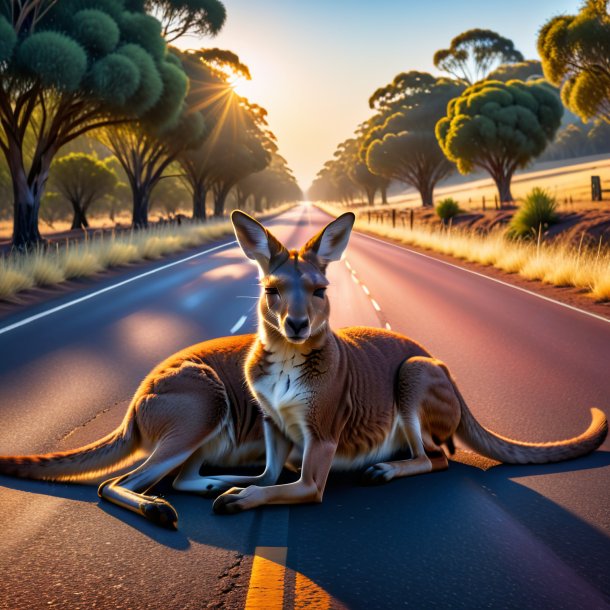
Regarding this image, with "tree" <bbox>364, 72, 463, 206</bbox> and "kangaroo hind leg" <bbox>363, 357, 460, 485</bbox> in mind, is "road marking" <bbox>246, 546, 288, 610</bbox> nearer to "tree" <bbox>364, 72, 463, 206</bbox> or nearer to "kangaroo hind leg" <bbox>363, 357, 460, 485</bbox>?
"kangaroo hind leg" <bbox>363, 357, 460, 485</bbox>

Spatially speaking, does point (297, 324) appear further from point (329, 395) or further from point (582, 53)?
point (582, 53)

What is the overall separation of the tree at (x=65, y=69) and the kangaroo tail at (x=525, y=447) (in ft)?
61.8

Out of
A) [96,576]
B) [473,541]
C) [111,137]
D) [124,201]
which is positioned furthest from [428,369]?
[124,201]

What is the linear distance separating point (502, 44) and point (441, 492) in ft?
237

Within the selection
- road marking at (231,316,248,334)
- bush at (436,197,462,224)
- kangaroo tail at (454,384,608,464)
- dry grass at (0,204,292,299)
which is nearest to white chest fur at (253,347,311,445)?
kangaroo tail at (454,384,608,464)

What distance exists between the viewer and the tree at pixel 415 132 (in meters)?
64.3

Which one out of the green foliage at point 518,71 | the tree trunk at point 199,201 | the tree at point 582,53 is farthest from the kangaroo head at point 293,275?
the green foliage at point 518,71

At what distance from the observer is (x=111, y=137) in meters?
37.2

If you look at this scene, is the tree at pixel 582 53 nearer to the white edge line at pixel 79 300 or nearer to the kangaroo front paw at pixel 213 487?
the white edge line at pixel 79 300

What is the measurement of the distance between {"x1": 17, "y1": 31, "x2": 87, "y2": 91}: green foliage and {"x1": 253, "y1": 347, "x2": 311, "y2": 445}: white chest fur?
19427 millimetres

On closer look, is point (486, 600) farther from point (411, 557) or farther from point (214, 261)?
point (214, 261)

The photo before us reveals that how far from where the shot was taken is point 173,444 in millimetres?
4199

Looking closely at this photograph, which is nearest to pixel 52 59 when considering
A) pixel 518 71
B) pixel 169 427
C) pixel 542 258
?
pixel 542 258

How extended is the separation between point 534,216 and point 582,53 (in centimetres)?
995
